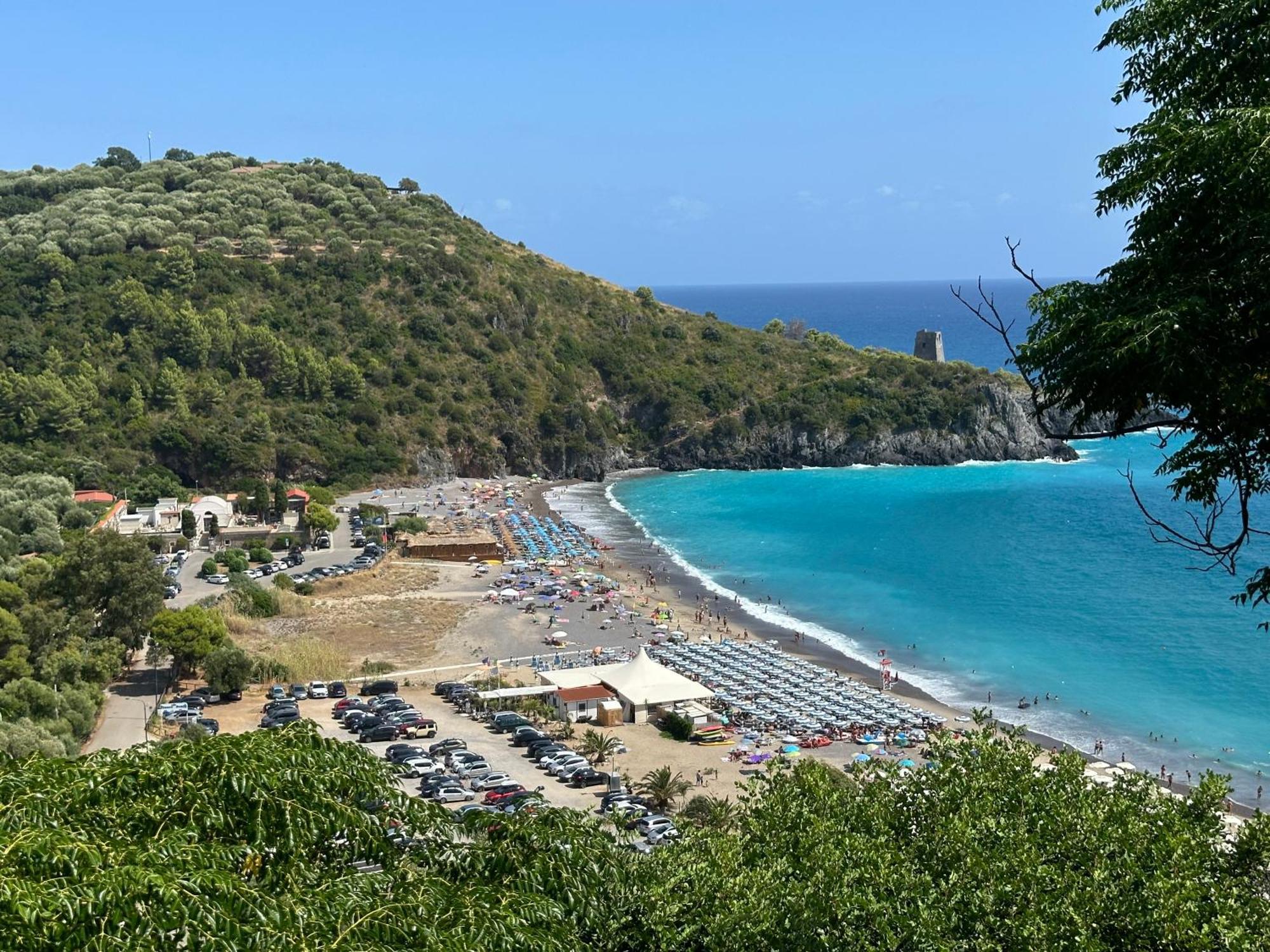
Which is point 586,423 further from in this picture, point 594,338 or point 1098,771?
point 1098,771

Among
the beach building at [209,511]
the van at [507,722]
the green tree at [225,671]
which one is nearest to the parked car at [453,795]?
the van at [507,722]

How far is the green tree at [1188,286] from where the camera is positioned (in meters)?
4.70

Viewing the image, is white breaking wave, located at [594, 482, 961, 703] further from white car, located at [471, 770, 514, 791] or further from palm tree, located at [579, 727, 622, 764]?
white car, located at [471, 770, 514, 791]

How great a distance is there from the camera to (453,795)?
72.8 feet

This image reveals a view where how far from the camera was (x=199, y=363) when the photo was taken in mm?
64438

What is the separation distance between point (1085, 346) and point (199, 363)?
65310 millimetres

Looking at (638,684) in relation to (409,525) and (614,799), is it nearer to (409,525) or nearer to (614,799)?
(614,799)

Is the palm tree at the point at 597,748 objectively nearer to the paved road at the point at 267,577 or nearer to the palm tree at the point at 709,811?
the palm tree at the point at 709,811

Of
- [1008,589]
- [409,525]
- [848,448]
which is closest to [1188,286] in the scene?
[1008,589]

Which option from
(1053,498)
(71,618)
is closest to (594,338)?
(1053,498)

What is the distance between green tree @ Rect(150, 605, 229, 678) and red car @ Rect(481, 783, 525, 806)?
37.8 feet

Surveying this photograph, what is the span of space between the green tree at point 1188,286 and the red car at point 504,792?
56.5ft

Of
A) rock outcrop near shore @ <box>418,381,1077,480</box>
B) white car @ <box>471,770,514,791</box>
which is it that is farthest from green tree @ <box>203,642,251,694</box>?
rock outcrop near shore @ <box>418,381,1077,480</box>

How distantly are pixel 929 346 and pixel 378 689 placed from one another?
7449 cm
